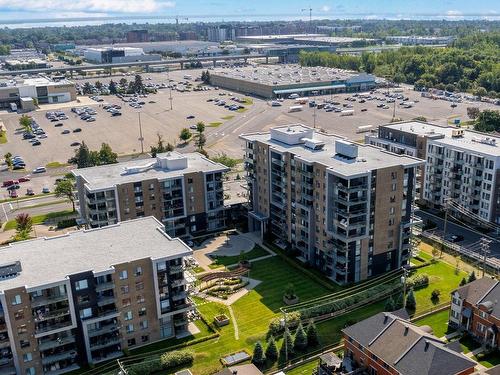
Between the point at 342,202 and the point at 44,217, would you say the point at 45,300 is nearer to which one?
the point at 342,202

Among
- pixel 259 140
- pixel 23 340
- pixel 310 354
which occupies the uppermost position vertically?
pixel 259 140

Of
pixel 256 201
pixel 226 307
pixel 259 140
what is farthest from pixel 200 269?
pixel 259 140

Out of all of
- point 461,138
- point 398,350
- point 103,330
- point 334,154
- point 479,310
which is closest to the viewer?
point 398,350

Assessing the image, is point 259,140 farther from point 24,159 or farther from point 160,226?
point 24,159

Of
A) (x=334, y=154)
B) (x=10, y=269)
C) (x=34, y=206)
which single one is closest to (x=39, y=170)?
(x=34, y=206)

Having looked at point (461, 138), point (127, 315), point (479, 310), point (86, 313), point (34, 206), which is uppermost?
point (461, 138)

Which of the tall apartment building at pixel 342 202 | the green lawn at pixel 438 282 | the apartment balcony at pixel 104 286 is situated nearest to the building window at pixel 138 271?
the apartment balcony at pixel 104 286

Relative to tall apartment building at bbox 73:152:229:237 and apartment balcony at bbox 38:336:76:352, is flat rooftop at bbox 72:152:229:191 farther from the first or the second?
apartment balcony at bbox 38:336:76:352
